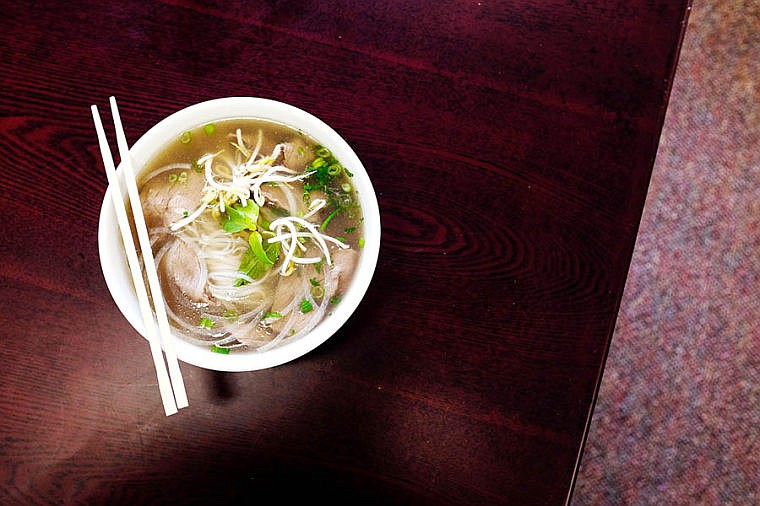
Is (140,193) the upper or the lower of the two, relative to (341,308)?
upper

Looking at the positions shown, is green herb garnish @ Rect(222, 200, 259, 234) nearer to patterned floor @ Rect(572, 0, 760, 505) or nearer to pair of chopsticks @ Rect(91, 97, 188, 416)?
pair of chopsticks @ Rect(91, 97, 188, 416)

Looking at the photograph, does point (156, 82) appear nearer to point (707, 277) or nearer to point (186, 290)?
point (186, 290)

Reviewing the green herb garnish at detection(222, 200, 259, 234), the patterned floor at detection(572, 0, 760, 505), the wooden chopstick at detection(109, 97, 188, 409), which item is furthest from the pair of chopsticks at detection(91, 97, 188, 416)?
the patterned floor at detection(572, 0, 760, 505)

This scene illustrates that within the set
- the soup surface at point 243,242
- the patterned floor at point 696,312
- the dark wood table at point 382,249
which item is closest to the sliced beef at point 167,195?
the soup surface at point 243,242

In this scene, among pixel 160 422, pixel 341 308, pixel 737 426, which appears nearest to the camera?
pixel 341 308

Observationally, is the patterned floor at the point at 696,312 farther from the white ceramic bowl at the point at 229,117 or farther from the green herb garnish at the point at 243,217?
the green herb garnish at the point at 243,217

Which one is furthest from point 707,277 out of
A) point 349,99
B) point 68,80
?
point 68,80
